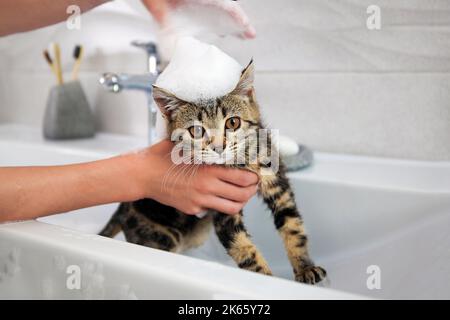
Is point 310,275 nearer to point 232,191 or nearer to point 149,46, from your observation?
point 232,191

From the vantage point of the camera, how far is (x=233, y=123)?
2.05ft

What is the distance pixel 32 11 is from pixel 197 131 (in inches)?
16.5

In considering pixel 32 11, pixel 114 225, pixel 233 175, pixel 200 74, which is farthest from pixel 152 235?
pixel 32 11

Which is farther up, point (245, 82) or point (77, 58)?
point (77, 58)

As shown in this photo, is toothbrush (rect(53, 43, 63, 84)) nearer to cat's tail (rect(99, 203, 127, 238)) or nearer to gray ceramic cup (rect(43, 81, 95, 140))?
gray ceramic cup (rect(43, 81, 95, 140))

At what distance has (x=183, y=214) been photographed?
77cm

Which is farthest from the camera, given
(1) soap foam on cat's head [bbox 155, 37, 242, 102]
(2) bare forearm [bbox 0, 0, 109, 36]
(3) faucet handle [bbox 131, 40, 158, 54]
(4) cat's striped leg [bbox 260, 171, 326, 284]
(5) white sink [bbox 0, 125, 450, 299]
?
(3) faucet handle [bbox 131, 40, 158, 54]

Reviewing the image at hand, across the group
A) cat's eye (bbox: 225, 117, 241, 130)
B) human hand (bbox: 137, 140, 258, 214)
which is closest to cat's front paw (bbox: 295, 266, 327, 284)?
human hand (bbox: 137, 140, 258, 214)

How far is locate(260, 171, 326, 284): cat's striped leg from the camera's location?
68 centimetres

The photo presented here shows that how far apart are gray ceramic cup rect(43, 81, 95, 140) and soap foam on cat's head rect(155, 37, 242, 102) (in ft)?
2.42

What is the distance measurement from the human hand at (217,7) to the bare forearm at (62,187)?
26cm

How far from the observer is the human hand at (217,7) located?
2.14 ft

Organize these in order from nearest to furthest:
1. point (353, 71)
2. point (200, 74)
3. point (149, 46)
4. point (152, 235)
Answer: point (200, 74) < point (152, 235) < point (353, 71) < point (149, 46)

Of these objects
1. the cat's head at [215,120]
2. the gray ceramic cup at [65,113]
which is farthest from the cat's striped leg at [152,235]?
the gray ceramic cup at [65,113]
